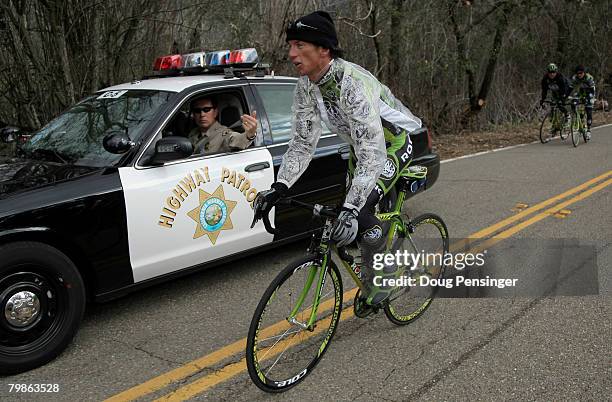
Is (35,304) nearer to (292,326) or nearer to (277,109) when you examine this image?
(292,326)

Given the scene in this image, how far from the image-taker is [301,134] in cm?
350

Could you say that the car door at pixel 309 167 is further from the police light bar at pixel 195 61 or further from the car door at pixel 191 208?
the police light bar at pixel 195 61

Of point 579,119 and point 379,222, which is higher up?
point 379,222

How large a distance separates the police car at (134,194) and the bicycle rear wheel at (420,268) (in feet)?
4.34

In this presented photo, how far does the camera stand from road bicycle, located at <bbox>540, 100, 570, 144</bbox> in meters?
13.5

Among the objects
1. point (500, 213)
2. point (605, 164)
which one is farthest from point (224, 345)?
point (605, 164)

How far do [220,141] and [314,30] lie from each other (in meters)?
1.92

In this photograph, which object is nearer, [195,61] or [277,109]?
[277,109]

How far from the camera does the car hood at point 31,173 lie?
12.0 ft

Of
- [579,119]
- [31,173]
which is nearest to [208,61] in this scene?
[31,173]

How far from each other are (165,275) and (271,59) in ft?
30.2

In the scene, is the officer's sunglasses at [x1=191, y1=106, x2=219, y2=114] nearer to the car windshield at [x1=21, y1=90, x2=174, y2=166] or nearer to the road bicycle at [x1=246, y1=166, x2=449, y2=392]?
the car windshield at [x1=21, y1=90, x2=174, y2=166]

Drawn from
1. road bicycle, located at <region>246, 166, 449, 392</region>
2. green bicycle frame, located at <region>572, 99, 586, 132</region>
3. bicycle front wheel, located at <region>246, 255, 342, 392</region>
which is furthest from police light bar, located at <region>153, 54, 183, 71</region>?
green bicycle frame, located at <region>572, 99, 586, 132</region>

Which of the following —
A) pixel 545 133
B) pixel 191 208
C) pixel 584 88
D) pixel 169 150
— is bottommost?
pixel 545 133
